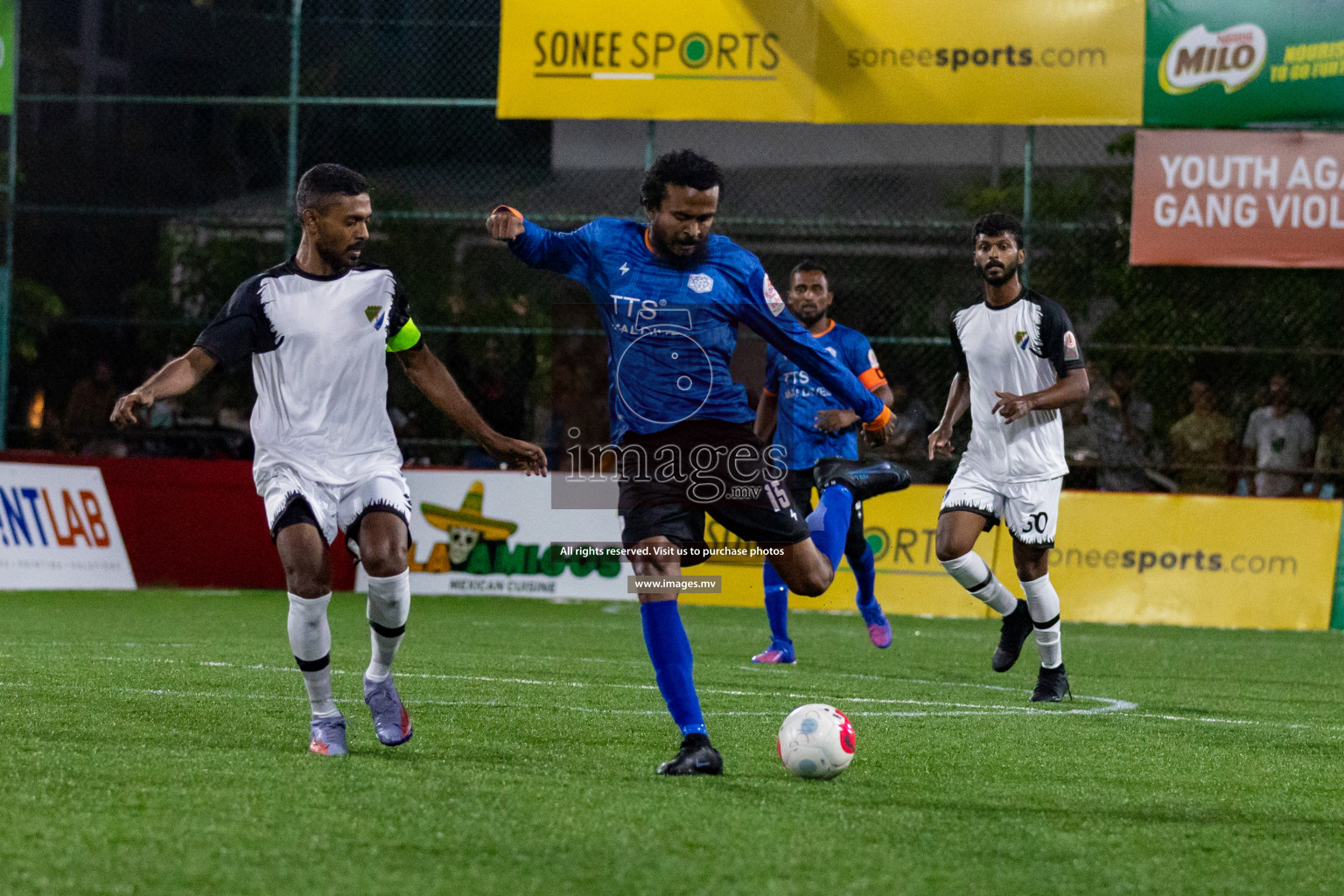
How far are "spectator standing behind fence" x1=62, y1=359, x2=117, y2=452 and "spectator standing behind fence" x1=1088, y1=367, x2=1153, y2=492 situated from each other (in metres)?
9.61

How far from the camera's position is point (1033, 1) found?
15.8m

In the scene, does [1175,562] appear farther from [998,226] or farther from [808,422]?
[998,226]

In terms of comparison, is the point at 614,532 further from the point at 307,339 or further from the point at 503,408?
the point at 307,339

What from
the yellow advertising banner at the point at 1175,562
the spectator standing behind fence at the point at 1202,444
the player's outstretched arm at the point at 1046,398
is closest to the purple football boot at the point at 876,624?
the player's outstretched arm at the point at 1046,398

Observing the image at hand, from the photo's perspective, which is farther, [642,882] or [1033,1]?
[1033,1]

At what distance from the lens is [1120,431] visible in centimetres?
1580

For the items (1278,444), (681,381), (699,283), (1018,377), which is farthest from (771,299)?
(1278,444)

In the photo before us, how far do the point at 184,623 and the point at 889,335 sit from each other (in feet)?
24.7

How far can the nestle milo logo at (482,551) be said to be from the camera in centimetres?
1481

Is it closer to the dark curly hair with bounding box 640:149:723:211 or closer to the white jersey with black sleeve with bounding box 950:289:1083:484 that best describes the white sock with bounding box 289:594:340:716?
the dark curly hair with bounding box 640:149:723:211

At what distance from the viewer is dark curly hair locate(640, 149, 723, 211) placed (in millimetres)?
5539

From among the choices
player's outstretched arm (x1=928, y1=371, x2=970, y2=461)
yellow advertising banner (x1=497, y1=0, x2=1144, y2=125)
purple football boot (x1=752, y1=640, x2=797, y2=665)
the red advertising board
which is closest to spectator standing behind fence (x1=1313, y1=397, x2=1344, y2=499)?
the red advertising board

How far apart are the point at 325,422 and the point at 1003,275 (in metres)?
3.88


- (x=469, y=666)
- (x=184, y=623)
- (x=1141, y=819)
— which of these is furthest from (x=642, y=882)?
(x=184, y=623)
